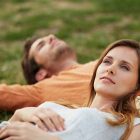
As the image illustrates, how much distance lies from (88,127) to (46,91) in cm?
126

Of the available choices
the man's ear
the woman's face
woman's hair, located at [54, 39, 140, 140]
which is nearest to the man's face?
the man's ear

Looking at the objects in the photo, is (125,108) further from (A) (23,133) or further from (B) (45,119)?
(A) (23,133)

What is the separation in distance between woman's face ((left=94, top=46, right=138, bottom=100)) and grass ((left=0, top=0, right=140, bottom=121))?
2.10m

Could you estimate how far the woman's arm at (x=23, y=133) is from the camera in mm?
1808

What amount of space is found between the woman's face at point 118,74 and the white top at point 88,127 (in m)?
0.20

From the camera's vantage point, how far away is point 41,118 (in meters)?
Answer: 1.94

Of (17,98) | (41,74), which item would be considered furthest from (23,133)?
(41,74)

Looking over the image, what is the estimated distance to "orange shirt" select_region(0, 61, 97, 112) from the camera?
117 inches

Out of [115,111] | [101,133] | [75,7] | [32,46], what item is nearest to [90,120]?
[101,133]

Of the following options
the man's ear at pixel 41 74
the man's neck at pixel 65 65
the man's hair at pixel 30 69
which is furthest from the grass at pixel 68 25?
the man's neck at pixel 65 65

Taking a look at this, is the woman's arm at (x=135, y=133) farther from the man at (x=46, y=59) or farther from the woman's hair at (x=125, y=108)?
the man at (x=46, y=59)

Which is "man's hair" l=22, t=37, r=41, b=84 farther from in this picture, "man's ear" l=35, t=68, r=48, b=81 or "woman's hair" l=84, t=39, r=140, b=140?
"woman's hair" l=84, t=39, r=140, b=140

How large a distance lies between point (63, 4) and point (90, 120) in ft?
21.0

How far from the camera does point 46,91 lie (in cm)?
311
